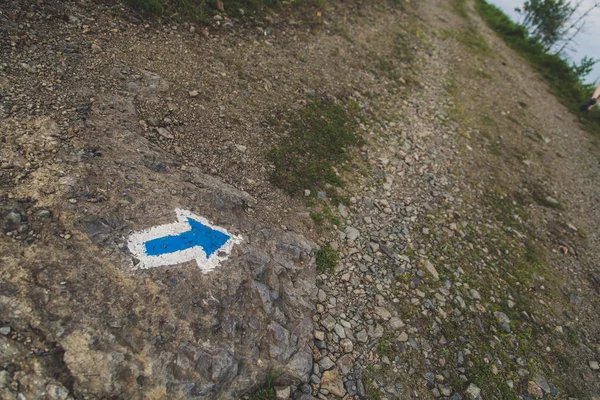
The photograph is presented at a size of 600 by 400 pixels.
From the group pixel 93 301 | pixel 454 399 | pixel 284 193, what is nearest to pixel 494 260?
pixel 454 399

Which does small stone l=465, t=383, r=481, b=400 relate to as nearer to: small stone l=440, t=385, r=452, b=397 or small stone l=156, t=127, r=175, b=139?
small stone l=440, t=385, r=452, b=397

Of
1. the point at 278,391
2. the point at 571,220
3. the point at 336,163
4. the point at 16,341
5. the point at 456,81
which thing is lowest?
the point at 278,391

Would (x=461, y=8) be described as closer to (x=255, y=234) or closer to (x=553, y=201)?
(x=553, y=201)

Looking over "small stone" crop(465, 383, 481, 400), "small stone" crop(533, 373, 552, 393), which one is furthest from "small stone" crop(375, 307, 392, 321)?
"small stone" crop(533, 373, 552, 393)

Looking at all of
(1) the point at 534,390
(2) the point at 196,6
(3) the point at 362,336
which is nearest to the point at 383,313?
(3) the point at 362,336

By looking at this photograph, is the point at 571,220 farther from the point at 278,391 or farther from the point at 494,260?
the point at 278,391

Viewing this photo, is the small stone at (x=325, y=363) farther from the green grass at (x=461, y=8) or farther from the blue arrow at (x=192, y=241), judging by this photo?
the green grass at (x=461, y=8)
